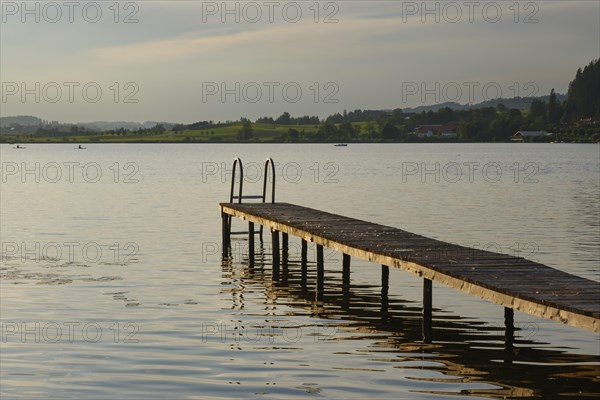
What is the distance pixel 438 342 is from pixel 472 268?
54.8 inches

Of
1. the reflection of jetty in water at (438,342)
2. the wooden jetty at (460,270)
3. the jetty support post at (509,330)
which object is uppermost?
the wooden jetty at (460,270)

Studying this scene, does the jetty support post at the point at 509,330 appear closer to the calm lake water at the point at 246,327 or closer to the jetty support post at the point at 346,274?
the calm lake water at the point at 246,327

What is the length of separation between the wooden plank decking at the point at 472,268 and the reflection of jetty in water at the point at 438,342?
3.48 feet

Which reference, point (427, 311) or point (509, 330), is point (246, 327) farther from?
point (509, 330)

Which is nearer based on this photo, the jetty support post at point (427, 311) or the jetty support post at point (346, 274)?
the jetty support post at point (427, 311)

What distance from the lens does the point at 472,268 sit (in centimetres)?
1725

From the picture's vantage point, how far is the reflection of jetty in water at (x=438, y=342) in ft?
49.3

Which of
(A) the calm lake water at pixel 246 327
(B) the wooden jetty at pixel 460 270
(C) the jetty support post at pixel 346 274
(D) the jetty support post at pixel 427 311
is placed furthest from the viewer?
(C) the jetty support post at pixel 346 274

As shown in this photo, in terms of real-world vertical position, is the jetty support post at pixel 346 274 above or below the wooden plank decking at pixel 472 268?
below

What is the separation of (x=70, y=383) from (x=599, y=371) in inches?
288

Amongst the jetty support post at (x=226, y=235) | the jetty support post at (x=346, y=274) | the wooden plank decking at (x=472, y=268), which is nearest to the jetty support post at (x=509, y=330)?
the wooden plank decking at (x=472, y=268)

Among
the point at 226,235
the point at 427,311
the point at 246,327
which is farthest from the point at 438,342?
the point at 226,235

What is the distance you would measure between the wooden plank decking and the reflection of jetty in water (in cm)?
106

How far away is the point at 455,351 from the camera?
17.0 meters
